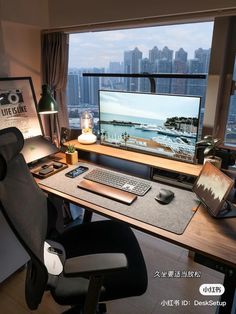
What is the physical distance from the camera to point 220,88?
162 centimetres

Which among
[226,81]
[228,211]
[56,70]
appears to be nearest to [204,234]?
[228,211]

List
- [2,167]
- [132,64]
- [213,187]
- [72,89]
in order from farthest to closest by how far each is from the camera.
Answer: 1. [72,89]
2. [132,64]
3. [213,187]
4. [2,167]

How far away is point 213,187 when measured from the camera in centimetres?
124

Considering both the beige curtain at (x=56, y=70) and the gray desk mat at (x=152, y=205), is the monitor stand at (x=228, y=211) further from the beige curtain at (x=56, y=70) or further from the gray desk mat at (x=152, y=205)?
the beige curtain at (x=56, y=70)

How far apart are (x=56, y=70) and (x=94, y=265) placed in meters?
1.80

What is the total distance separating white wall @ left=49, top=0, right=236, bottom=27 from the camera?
4.64 feet

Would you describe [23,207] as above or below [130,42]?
below

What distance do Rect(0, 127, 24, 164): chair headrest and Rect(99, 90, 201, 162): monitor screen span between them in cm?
84

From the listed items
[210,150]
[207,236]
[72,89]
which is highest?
[72,89]

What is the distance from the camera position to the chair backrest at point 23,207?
34.4 inches

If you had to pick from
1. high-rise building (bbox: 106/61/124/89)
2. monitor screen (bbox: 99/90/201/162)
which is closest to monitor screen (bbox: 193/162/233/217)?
monitor screen (bbox: 99/90/201/162)

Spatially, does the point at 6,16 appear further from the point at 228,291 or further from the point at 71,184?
the point at 228,291

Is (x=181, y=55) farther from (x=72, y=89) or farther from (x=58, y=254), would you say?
(x=58, y=254)

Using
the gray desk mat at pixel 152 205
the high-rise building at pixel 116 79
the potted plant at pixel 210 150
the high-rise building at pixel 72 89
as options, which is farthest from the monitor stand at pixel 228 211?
the high-rise building at pixel 72 89
